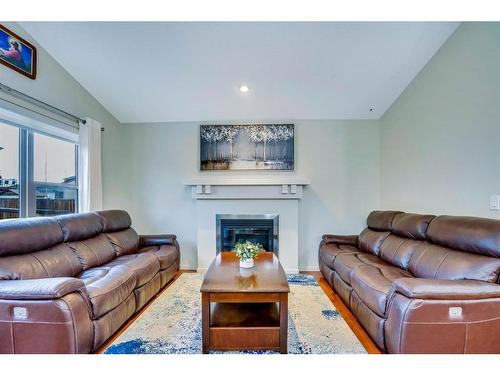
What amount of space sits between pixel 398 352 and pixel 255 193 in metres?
2.67

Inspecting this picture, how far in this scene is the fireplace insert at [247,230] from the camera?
392 cm

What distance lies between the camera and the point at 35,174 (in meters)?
2.78

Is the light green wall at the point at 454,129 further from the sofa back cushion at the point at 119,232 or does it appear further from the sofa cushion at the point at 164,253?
the sofa back cushion at the point at 119,232

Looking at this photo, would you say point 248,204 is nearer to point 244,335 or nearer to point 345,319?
point 345,319

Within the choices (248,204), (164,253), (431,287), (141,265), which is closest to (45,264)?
(141,265)

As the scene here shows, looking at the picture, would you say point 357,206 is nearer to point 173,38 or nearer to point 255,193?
point 255,193

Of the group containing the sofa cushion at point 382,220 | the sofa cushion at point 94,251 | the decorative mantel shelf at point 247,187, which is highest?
the decorative mantel shelf at point 247,187

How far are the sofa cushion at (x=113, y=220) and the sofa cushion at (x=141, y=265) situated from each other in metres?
0.44

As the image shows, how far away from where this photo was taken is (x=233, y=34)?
252cm

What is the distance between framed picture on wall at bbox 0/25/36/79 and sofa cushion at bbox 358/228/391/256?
4.34 metres

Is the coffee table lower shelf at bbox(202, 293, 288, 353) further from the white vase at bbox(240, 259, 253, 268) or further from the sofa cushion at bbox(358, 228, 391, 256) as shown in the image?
the sofa cushion at bbox(358, 228, 391, 256)

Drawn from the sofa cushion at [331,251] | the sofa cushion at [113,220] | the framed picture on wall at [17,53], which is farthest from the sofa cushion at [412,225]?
the framed picture on wall at [17,53]
